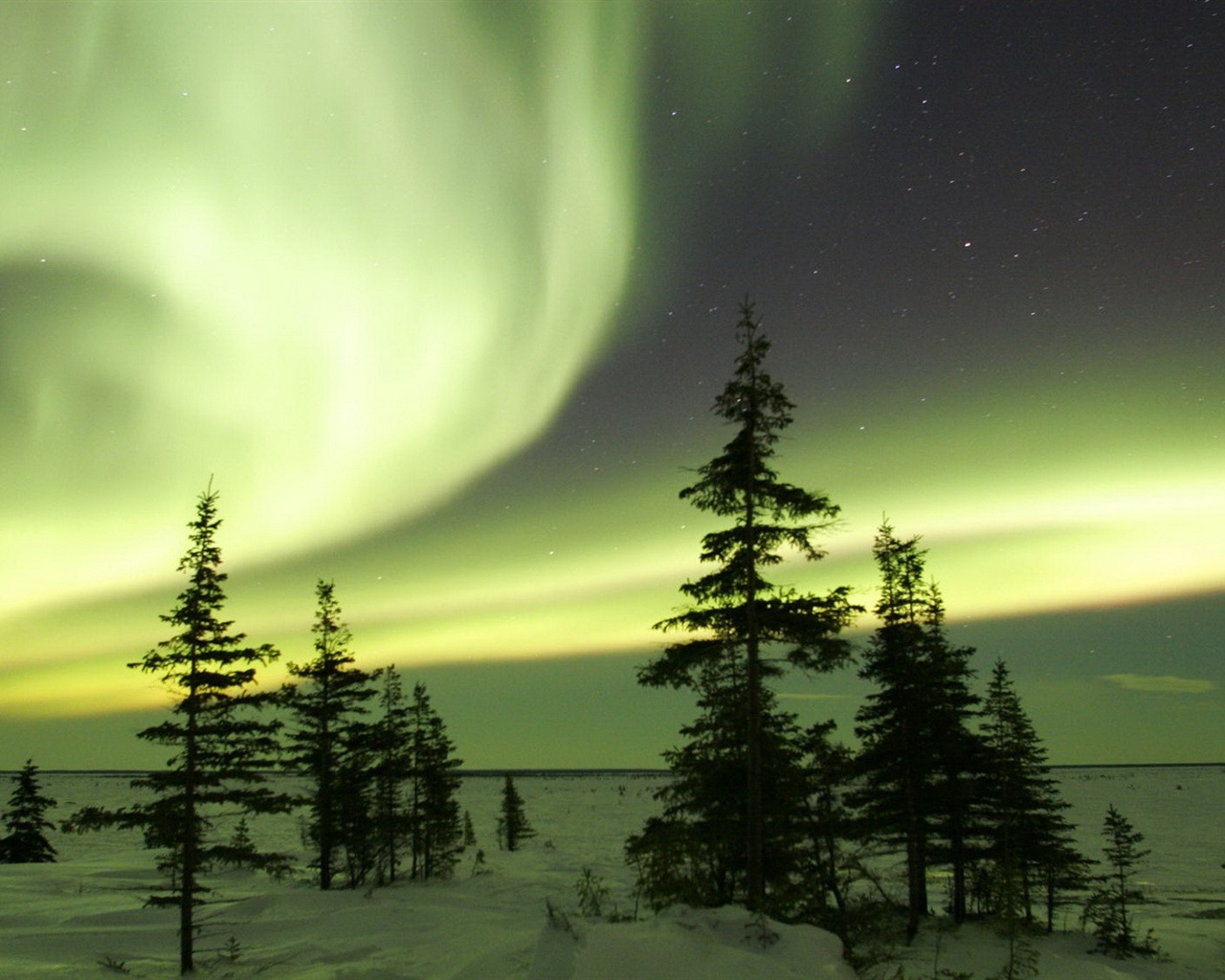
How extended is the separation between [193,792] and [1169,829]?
337 feet

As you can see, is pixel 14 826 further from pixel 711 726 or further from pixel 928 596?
pixel 928 596

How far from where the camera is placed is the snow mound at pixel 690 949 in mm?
11711

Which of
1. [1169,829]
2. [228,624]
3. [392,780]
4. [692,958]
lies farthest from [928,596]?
[1169,829]

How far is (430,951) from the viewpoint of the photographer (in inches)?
661

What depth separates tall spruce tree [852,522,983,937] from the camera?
88.4 feet

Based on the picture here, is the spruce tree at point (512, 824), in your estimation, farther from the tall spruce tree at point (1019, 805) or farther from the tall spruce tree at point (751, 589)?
the tall spruce tree at point (751, 589)

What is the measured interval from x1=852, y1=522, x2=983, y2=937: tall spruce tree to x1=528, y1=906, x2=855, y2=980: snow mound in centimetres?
1443

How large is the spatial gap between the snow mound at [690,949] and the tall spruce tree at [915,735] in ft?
47.3

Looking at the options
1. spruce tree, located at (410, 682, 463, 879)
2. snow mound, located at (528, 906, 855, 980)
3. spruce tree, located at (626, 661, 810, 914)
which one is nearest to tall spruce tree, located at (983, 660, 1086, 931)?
spruce tree, located at (626, 661, 810, 914)

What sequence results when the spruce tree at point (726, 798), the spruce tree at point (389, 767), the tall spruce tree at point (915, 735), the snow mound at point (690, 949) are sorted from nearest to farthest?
the snow mound at point (690, 949), the spruce tree at point (726, 798), the tall spruce tree at point (915, 735), the spruce tree at point (389, 767)

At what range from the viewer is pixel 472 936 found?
18062 mm

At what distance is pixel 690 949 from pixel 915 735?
56.9ft

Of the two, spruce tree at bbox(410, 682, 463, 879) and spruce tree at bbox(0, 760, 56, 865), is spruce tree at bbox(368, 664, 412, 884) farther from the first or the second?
spruce tree at bbox(0, 760, 56, 865)

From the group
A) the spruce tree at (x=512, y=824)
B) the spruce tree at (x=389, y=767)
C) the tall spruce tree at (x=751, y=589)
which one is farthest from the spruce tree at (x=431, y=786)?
the tall spruce tree at (x=751, y=589)
